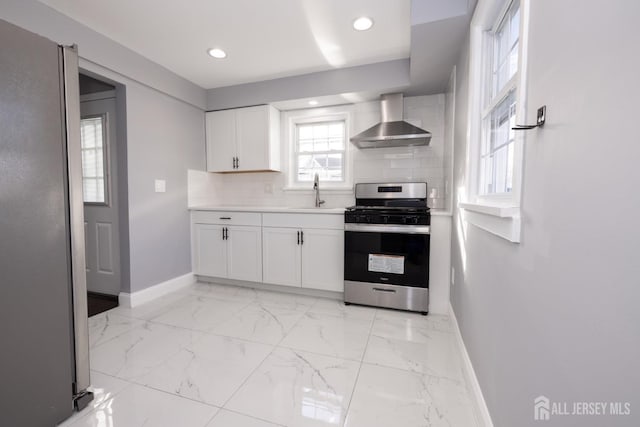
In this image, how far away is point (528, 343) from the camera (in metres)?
0.83

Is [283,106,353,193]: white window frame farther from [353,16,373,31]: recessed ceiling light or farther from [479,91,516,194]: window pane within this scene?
[479,91,516,194]: window pane

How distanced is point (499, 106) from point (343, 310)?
2.03 metres

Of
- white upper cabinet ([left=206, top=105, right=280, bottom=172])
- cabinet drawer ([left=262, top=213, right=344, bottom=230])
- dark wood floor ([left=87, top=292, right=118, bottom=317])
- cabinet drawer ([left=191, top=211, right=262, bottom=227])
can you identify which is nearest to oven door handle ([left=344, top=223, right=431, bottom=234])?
cabinet drawer ([left=262, top=213, right=344, bottom=230])

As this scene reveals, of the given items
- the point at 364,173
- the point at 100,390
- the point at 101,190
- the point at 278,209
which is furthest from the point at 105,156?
the point at 364,173

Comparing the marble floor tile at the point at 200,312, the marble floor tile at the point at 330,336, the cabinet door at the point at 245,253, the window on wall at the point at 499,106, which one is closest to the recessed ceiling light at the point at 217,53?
the cabinet door at the point at 245,253

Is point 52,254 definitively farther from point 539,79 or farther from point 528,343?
point 539,79

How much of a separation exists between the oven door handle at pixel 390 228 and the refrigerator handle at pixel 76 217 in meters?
1.97

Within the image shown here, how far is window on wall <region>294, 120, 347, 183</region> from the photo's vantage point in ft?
11.2

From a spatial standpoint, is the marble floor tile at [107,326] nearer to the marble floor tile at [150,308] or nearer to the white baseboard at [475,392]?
the marble floor tile at [150,308]

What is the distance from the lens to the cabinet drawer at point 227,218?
3.06 meters

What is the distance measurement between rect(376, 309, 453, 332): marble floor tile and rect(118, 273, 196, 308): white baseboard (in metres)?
2.29

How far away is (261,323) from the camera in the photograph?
2.27m

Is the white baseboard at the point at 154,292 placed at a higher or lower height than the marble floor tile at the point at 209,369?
higher

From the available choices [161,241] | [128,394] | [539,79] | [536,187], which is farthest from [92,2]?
[536,187]
